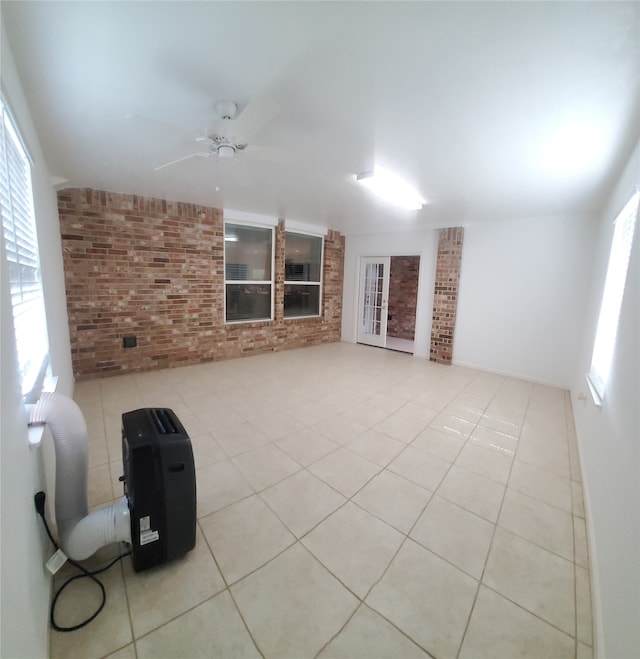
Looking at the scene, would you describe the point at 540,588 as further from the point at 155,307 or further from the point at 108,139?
the point at 155,307

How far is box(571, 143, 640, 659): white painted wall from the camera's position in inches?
40.3

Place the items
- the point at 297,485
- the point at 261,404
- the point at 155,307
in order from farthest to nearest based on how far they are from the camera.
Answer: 1. the point at 155,307
2. the point at 261,404
3. the point at 297,485

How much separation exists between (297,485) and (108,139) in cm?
290

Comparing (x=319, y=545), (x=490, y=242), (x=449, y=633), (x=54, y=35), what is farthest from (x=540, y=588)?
(x=490, y=242)

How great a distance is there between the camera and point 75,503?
1394 mm

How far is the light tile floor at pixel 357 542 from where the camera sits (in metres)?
1.22

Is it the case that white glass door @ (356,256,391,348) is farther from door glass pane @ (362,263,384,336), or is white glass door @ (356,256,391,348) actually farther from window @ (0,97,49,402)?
window @ (0,97,49,402)

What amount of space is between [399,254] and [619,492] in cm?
499

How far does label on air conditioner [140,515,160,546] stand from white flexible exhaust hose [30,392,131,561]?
8 centimetres

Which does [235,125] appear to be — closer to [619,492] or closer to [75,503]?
[75,503]

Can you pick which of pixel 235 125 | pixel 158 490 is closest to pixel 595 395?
pixel 158 490

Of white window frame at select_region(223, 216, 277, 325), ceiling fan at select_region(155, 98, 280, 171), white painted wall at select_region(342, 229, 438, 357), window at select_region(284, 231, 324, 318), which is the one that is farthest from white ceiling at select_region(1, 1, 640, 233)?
window at select_region(284, 231, 324, 318)

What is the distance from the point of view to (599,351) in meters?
2.60

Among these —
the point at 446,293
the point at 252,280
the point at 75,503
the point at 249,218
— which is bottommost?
the point at 75,503
